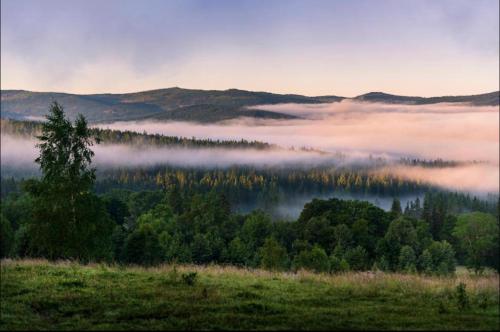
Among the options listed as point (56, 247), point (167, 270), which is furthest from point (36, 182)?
point (167, 270)

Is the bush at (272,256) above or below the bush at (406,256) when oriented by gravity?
above

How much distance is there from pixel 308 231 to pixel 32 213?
321 ft

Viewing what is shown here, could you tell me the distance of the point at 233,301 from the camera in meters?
17.4

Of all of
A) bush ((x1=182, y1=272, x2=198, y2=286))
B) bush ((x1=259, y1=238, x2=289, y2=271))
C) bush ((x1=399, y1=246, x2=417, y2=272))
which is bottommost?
bush ((x1=399, y1=246, x2=417, y2=272))

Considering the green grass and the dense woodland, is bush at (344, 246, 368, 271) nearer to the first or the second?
the dense woodland

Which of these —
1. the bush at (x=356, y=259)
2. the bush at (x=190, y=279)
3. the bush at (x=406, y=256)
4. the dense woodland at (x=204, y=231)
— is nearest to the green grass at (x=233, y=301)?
the bush at (x=190, y=279)

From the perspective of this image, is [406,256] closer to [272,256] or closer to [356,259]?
[356,259]

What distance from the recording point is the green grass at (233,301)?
572 inches

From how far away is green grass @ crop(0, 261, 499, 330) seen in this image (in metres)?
14.5

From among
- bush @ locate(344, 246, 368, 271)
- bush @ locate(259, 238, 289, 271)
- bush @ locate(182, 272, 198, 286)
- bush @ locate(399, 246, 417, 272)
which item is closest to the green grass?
bush @ locate(182, 272, 198, 286)

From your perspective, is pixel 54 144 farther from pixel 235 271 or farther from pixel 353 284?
pixel 353 284

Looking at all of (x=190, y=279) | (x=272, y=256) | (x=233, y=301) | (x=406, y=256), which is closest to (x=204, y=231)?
(x=272, y=256)

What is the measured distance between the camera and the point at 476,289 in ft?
62.0

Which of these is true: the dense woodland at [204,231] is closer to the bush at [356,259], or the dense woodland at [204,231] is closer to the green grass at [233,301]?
the bush at [356,259]
